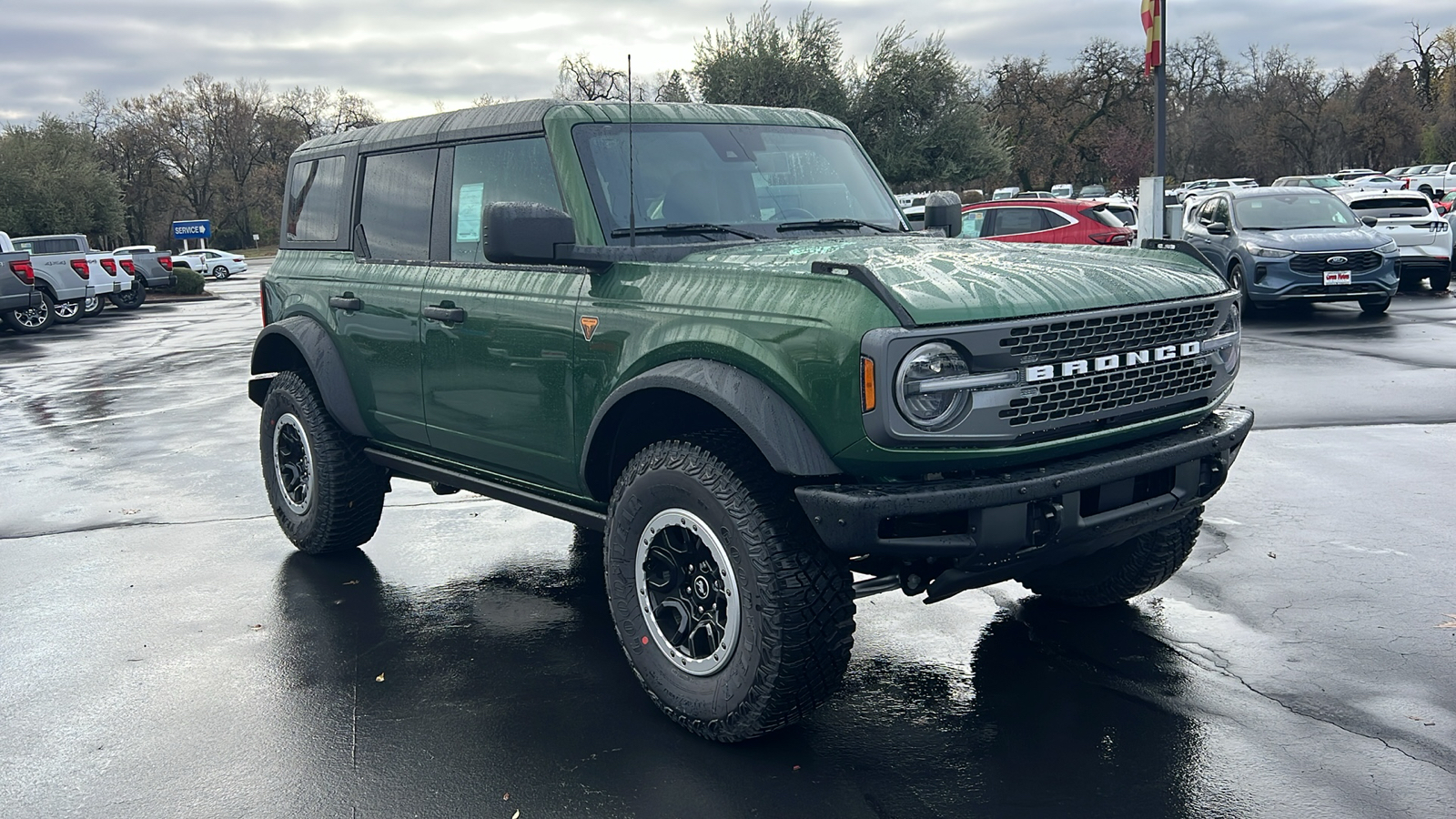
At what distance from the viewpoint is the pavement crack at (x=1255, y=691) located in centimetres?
374

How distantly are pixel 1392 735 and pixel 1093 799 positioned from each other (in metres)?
1.08

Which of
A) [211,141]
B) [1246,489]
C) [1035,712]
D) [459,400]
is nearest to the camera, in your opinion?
[1035,712]

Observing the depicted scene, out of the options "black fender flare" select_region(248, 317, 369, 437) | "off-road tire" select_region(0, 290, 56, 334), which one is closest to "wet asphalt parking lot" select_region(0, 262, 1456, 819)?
"black fender flare" select_region(248, 317, 369, 437)

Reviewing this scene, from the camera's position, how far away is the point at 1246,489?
7254 mm

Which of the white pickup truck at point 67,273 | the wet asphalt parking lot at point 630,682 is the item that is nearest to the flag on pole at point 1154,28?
the wet asphalt parking lot at point 630,682

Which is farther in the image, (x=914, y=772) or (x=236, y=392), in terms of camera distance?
(x=236, y=392)

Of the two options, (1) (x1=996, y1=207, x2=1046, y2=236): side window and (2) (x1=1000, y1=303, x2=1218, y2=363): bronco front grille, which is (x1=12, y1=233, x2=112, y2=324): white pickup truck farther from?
(2) (x1=1000, y1=303, x2=1218, y2=363): bronco front grille

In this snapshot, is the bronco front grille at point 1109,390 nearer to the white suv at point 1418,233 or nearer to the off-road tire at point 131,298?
the white suv at point 1418,233

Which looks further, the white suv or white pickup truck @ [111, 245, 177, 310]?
white pickup truck @ [111, 245, 177, 310]

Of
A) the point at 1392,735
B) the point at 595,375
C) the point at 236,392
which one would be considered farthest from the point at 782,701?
the point at 236,392

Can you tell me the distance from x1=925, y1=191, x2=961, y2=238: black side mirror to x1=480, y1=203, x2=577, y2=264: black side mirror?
7.18ft

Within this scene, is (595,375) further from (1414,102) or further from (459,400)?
(1414,102)

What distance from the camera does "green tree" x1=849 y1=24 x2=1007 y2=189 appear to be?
4088 centimetres

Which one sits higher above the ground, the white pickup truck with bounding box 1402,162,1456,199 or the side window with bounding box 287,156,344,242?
the white pickup truck with bounding box 1402,162,1456,199
